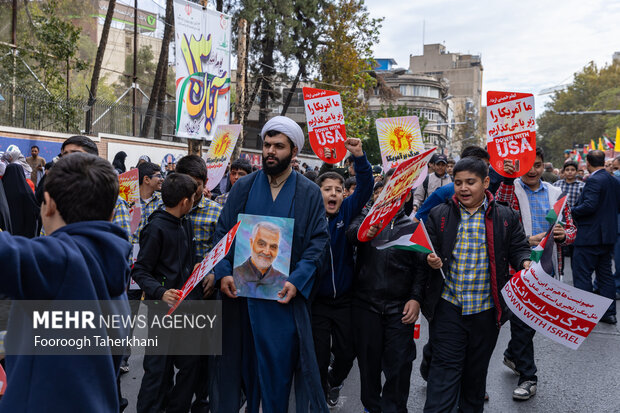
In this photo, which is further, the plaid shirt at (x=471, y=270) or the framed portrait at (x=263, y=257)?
the plaid shirt at (x=471, y=270)

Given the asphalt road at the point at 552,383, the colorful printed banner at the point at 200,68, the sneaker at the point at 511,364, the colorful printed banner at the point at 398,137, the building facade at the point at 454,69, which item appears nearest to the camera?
the asphalt road at the point at 552,383

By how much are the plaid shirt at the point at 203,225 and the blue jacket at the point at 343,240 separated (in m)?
0.91

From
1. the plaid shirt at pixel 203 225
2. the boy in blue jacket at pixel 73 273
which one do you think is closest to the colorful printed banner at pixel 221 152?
the plaid shirt at pixel 203 225

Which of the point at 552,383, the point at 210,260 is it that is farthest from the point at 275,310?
the point at 552,383

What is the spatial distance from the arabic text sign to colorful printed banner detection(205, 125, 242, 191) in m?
3.78

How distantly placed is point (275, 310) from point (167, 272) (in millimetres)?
891

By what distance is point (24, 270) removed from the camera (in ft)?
5.60

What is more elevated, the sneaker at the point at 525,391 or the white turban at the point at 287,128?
the white turban at the point at 287,128

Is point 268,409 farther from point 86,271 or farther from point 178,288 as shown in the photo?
point 86,271

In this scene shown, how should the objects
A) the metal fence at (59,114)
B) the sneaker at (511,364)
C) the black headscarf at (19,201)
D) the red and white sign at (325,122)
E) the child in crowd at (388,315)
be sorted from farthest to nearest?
the metal fence at (59,114) → the red and white sign at (325,122) → the sneaker at (511,364) → the black headscarf at (19,201) → the child in crowd at (388,315)

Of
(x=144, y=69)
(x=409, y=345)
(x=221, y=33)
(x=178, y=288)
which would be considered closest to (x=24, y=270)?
(x=178, y=288)

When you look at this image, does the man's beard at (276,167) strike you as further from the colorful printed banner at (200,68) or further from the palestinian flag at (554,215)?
the colorful printed banner at (200,68)

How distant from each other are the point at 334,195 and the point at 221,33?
722 cm

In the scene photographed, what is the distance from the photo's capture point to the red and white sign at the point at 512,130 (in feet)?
16.4
